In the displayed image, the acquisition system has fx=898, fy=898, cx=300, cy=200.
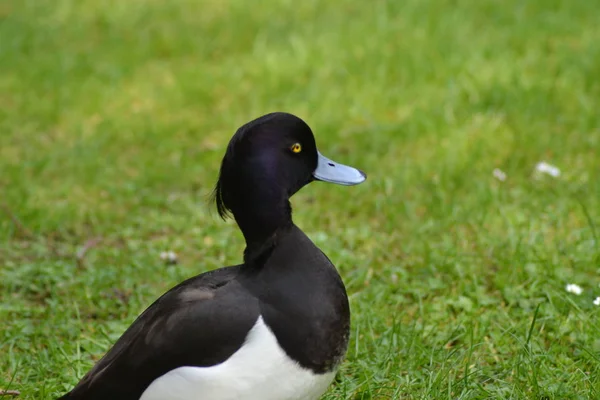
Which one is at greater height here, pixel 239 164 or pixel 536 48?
pixel 239 164

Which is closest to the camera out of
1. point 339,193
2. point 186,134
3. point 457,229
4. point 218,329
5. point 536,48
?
point 218,329

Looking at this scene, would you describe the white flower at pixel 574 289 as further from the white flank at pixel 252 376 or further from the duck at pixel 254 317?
the white flank at pixel 252 376

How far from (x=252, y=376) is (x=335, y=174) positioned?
0.66 metres

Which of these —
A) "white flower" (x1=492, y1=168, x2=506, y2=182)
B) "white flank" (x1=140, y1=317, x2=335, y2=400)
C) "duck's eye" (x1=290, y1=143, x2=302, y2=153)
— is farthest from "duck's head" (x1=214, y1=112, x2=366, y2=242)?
"white flower" (x1=492, y1=168, x2=506, y2=182)

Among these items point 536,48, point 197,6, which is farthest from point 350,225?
point 197,6

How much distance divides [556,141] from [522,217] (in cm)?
87

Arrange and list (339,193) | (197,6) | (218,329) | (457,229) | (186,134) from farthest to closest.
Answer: (197,6)
(186,134)
(339,193)
(457,229)
(218,329)

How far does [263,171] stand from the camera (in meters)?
2.41

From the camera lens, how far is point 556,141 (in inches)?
185

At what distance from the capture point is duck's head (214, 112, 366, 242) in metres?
2.41

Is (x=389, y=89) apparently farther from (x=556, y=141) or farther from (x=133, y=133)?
(x=133, y=133)

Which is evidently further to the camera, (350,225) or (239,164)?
(350,225)

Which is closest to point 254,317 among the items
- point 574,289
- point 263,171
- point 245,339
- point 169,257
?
point 245,339

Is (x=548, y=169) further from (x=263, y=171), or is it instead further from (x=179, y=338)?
(x=179, y=338)
